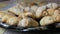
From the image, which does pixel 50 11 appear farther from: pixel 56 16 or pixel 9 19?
pixel 9 19

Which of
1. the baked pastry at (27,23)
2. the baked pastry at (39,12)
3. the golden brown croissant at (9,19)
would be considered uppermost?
the baked pastry at (39,12)

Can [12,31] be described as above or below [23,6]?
below

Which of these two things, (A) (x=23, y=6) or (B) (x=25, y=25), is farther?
(A) (x=23, y=6)

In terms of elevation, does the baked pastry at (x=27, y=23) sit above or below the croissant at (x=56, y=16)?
below

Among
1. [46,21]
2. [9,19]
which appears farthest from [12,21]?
[46,21]

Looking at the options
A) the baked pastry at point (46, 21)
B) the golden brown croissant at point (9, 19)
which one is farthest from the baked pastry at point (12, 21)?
the baked pastry at point (46, 21)

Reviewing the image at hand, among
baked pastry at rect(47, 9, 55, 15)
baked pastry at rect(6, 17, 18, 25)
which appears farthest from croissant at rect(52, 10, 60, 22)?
baked pastry at rect(6, 17, 18, 25)

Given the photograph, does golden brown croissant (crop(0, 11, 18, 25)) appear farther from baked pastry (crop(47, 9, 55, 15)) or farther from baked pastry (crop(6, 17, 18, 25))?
baked pastry (crop(47, 9, 55, 15))

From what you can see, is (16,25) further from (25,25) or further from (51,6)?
(51,6)

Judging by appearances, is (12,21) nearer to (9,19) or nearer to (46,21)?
(9,19)

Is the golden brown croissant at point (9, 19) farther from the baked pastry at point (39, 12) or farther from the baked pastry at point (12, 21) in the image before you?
the baked pastry at point (39, 12)

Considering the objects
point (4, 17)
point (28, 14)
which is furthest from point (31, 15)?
point (4, 17)
